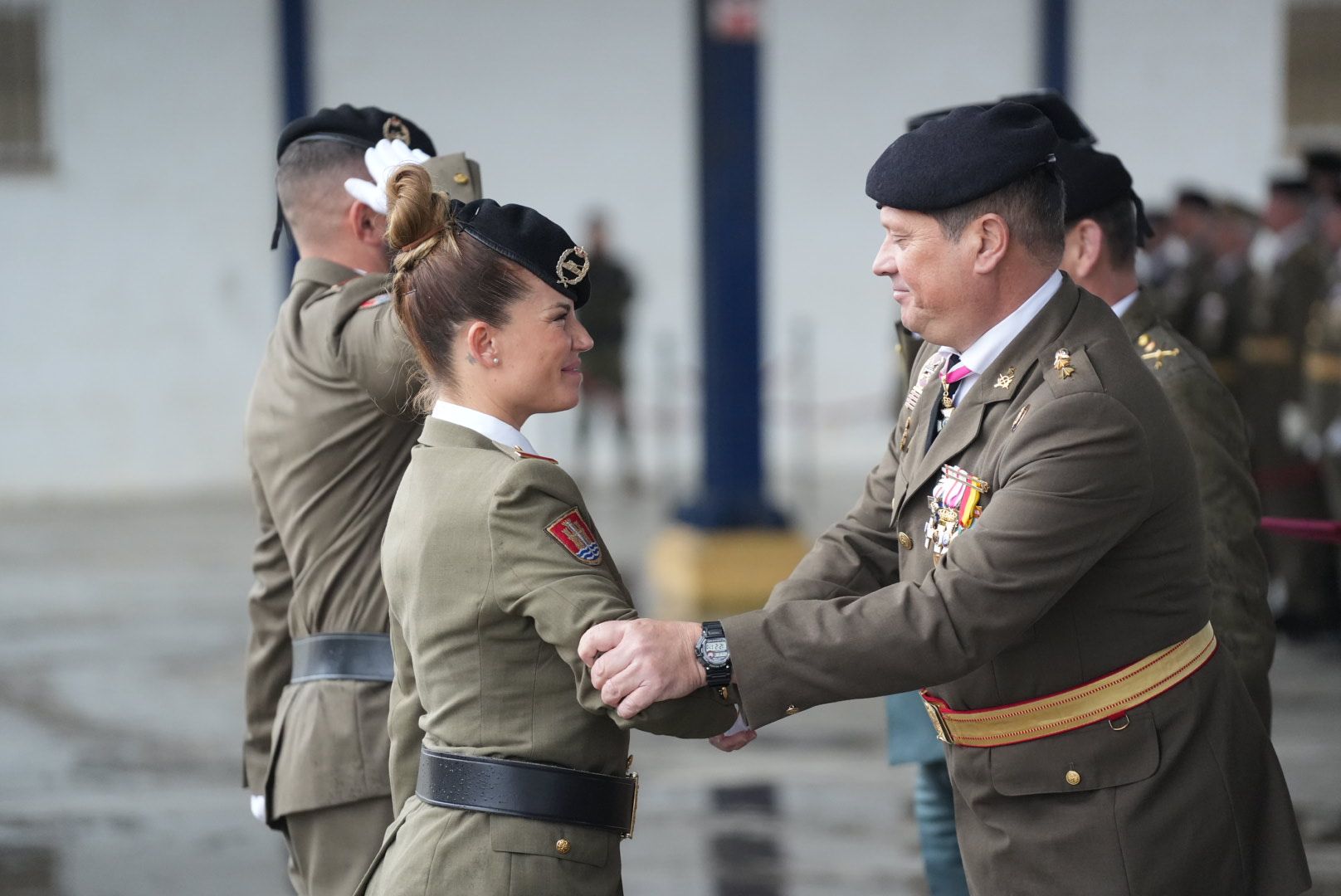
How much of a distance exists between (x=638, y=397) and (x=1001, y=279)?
1061 centimetres

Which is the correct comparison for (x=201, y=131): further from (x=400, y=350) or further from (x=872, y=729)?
(x=400, y=350)

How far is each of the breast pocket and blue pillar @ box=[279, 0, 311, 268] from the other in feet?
25.7

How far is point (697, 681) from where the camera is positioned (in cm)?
213

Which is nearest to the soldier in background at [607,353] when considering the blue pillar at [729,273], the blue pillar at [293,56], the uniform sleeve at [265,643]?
the blue pillar at [293,56]

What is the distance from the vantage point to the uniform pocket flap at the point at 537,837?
209 centimetres

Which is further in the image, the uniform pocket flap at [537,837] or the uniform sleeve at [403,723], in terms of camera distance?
the uniform sleeve at [403,723]

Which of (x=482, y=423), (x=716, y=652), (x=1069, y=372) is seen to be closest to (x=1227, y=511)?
(x=1069, y=372)

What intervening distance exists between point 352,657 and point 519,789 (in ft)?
2.49

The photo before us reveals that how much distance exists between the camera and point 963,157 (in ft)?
7.09

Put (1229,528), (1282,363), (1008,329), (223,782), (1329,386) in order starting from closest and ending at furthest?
(1008,329) < (1229,528) < (223,782) < (1329,386) < (1282,363)

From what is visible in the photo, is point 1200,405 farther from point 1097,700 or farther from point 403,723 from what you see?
point 403,723

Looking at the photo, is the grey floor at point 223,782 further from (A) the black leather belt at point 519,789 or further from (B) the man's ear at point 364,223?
(A) the black leather belt at point 519,789

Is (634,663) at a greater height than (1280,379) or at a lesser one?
greater

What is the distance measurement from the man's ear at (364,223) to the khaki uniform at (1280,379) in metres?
5.29
